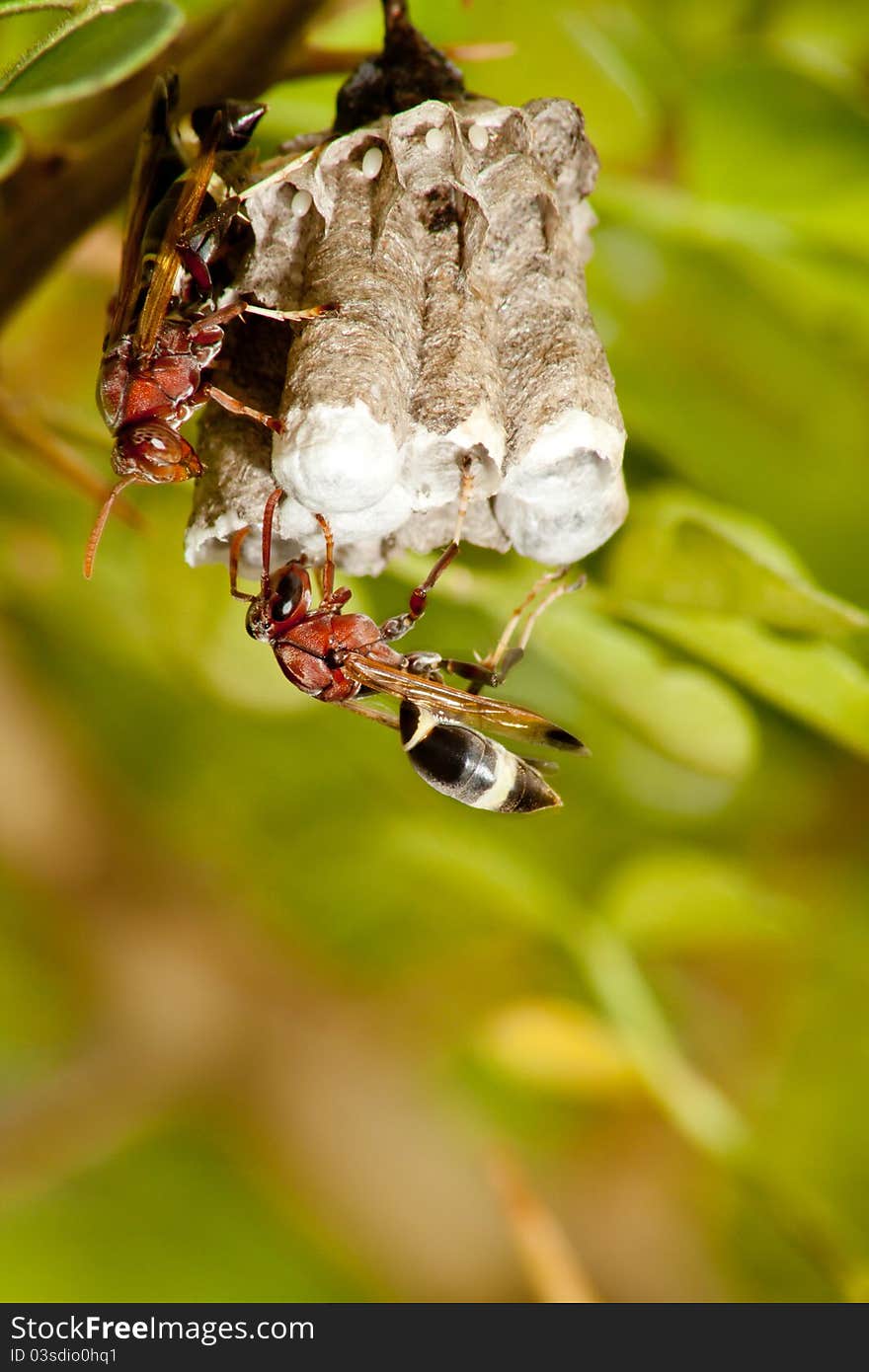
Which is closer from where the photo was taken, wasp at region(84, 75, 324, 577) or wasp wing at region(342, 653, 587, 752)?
wasp at region(84, 75, 324, 577)

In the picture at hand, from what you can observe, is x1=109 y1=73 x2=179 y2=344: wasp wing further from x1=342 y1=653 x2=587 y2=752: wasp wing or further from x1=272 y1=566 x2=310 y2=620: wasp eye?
x1=342 y1=653 x2=587 y2=752: wasp wing

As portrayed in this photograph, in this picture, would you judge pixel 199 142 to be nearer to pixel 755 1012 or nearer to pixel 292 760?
pixel 292 760

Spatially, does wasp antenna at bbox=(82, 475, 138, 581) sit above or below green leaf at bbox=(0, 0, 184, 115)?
below

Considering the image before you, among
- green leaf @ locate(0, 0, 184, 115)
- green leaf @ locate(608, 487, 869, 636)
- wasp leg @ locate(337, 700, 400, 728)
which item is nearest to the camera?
green leaf @ locate(0, 0, 184, 115)

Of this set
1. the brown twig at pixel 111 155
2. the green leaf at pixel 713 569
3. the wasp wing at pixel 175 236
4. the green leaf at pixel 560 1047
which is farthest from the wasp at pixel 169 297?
the green leaf at pixel 560 1047

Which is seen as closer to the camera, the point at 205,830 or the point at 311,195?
the point at 311,195

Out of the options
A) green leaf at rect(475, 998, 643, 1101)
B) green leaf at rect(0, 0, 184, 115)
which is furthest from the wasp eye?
green leaf at rect(475, 998, 643, 1101)
